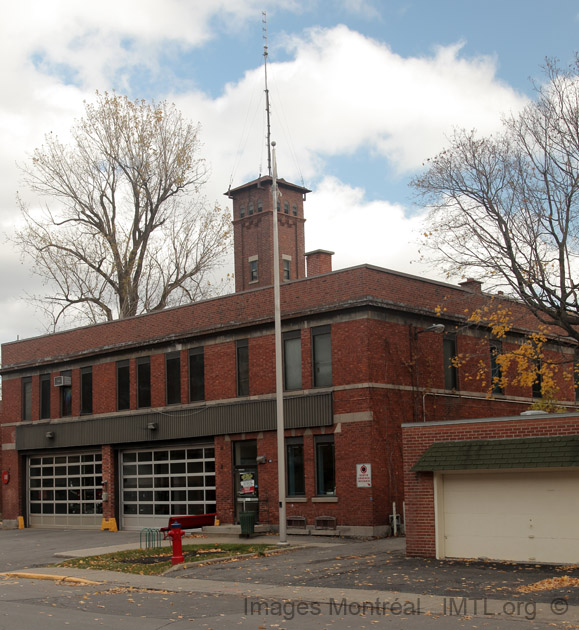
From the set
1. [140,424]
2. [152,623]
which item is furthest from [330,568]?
[140,424]

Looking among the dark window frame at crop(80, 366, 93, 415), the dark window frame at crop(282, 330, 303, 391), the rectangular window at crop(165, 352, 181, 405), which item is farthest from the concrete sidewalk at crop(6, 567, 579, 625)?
the dark window frame at crop(80, 366, 93, 415)

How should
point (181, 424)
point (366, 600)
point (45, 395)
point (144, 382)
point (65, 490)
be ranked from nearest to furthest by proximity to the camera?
point (366, 600) < point (181, 424) < point (144, 382) < point (65, 490) < point (45, 395)

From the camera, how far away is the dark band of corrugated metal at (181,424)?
89.2ft

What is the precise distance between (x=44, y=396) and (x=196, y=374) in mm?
9651

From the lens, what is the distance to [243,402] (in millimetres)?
29016

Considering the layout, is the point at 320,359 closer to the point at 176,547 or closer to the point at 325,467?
the point at 325,467

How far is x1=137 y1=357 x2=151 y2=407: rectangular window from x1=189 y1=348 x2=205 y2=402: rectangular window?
7.72ft

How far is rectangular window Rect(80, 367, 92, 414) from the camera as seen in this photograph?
115 feet

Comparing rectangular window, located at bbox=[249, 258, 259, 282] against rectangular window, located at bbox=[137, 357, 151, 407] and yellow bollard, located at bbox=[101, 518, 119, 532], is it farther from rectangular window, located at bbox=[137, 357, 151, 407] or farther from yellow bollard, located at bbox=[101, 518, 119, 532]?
yellow bollard, located at bbox=[101, 518, 119, 532]

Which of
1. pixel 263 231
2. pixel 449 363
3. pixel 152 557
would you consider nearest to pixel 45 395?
pixel 152 557

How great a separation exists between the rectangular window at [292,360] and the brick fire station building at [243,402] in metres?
0.05

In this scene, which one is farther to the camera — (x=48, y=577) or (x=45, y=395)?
(x=45, y=395)

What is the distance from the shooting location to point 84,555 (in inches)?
921

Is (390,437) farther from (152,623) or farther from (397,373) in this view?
(152,623)
